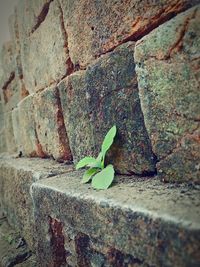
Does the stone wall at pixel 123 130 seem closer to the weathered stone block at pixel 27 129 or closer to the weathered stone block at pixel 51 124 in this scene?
the weathered stone block at pixel 51 124

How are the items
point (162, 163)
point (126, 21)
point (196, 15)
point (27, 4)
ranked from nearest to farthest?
point (196, 15) → point (162, 163) → point (126, 21) → point (27, 4)

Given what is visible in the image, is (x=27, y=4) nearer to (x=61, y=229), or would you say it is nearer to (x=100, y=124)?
(x=100, y=124)

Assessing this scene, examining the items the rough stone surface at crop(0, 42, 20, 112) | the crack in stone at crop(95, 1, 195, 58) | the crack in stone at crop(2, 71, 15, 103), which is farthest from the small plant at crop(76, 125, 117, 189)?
the crack in stone at crop(2, 71, 15, 103)

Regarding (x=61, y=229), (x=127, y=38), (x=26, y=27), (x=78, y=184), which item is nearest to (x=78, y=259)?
(x=61, y=229)

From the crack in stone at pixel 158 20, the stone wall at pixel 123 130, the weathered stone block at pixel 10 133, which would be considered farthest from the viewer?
the weathered stone block at pixel 10 133

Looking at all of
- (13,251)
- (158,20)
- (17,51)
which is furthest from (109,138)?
(17,51)

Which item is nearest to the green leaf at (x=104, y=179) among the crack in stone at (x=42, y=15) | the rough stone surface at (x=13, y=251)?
the rough stone surface at (x=13, y=251)

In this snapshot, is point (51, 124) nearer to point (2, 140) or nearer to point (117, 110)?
point (117, 110)
